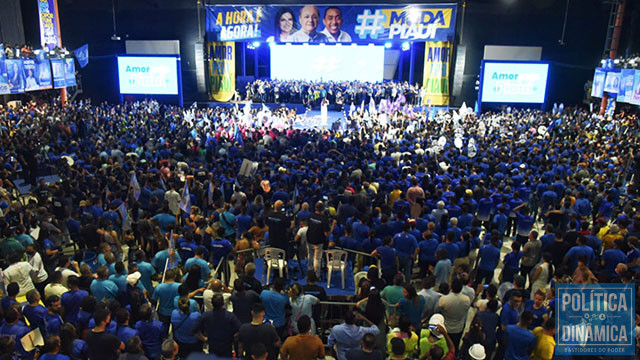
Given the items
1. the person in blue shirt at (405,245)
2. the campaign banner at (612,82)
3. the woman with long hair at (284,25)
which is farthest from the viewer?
the woman with long hair at (284,25)

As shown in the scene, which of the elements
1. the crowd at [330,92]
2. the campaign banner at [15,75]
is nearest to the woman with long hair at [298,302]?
the campaign banner at [15,75]

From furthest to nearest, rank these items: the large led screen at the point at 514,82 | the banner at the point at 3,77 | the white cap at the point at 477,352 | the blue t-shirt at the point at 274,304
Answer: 1. the large led screen at the point at 514,82
2. the banner at the point at 3,77
3. the blue t-shirt at the point at 274,304
4. the white cap at the point at 477,352

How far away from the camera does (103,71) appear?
3164 cm

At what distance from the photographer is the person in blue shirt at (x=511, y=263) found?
287 inches

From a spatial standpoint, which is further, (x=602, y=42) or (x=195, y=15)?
(x=195, y=15)

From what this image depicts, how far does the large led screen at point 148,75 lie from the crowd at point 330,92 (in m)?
4.87

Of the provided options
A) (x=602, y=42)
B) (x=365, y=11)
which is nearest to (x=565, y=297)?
(x=365, y=11)

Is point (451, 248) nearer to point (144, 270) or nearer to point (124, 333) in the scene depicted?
point (144, 270)

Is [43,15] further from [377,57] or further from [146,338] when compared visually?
[146,338]

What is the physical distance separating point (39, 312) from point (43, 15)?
2903 cm

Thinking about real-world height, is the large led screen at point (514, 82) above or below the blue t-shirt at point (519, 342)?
above

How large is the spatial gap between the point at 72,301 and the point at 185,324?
5.09ft

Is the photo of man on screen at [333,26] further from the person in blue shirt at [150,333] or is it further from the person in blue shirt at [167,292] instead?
the person in blue shirt at [150,333]

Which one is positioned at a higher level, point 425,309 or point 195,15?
point 195,15
